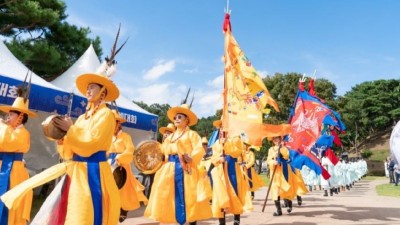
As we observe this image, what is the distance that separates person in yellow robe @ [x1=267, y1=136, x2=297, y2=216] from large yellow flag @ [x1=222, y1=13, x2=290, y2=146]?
2.40m

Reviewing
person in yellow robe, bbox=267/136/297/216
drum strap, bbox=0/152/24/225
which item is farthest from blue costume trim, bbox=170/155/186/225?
person in yellow robe, bbox=267/136/297/216

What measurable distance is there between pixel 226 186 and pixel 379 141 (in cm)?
5737

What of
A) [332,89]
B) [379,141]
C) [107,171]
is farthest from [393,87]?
[107,171]

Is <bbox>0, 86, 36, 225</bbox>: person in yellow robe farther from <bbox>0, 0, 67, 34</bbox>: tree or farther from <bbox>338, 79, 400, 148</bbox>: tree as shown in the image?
<bbox>338, 79, 400, 148</bbox>: tree

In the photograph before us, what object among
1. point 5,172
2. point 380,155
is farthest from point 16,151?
point 380,155

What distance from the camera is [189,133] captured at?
618 cm

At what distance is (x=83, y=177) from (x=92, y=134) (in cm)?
42

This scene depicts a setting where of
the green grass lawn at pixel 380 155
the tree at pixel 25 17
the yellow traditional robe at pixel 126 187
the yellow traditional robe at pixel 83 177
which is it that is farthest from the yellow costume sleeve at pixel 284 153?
the green grass lawn at pixel 380 155

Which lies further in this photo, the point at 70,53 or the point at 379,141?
the point at 379,141

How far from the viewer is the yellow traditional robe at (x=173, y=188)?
590 centimetres

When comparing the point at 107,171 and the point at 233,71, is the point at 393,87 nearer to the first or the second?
the point at 233,71

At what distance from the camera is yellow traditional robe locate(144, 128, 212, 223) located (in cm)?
590

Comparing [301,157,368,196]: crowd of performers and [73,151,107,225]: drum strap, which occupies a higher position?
[301,157,368,196]: crowd of performers

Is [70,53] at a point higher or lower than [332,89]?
lower
